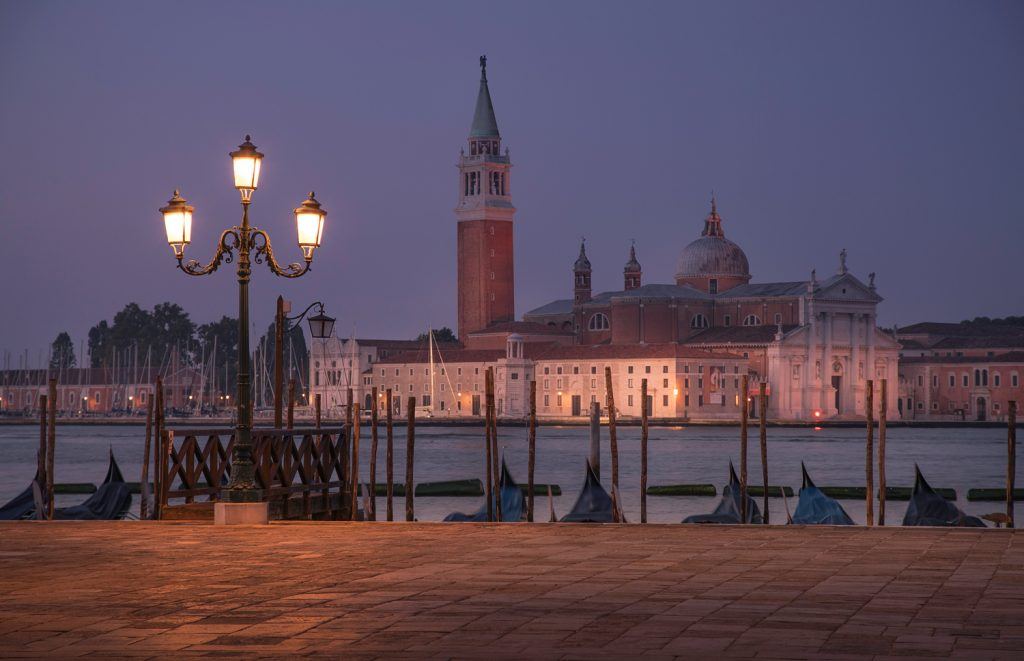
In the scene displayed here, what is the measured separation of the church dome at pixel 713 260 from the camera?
104 m

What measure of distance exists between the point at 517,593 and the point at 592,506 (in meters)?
13.2

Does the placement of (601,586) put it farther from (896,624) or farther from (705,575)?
(896,624)

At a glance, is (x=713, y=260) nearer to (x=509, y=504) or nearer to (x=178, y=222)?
(x=509, y=504)

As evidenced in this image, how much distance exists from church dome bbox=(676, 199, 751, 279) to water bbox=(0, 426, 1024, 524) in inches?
502

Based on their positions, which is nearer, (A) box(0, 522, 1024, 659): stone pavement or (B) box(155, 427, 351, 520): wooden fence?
(A) box(0, 522, 1024, 659): stone pavement

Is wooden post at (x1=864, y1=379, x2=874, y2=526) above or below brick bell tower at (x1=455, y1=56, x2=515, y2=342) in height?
below

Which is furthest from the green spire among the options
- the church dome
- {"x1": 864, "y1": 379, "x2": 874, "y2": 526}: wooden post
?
{"x1": 864, "y1": 379, "x2": 874, "y2": 526}: wooden post

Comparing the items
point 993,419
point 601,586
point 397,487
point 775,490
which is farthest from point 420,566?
point 993,419

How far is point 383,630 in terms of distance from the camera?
21.6 ft

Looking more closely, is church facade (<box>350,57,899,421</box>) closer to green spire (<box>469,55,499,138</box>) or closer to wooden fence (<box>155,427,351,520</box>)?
green spire (<box>469,55,499,138</box>)

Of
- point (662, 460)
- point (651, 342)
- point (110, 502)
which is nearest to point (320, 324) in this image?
point (110, 502)

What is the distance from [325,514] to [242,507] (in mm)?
4334

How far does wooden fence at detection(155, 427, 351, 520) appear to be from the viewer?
13.2 meters

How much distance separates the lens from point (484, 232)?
319 ft
